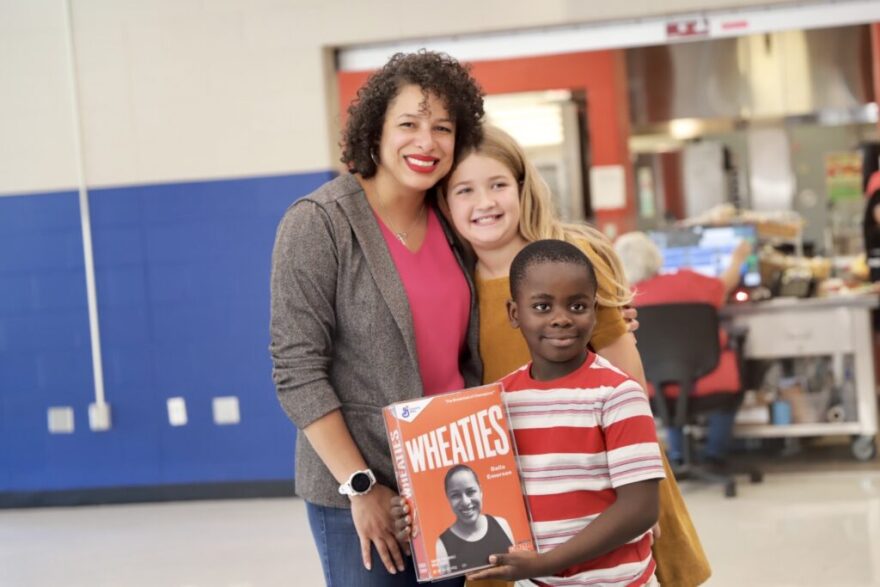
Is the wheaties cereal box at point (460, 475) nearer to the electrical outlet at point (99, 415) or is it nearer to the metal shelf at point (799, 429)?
the metal shelf at point (799, 429)

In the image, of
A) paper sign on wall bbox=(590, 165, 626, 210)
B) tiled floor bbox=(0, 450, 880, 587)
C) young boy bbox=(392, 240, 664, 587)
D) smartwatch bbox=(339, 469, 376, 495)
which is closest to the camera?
young boy bbox=(392, 240, 664, 587)

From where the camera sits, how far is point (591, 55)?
6.30 meters

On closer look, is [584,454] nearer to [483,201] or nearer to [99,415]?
[483,201]

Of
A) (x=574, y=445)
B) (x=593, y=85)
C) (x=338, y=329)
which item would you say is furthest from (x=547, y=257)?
(x=593, y=85)

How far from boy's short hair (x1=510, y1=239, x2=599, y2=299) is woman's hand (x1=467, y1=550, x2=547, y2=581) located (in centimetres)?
41

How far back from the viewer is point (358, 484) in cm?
186

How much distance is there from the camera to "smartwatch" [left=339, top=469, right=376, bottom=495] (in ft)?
6.08

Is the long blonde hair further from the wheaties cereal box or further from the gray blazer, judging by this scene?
the wheaties cereal box

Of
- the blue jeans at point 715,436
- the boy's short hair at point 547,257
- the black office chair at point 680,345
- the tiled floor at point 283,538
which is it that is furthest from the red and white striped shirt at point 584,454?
the blue jeans at point 715,436

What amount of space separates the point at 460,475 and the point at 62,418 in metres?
5.05

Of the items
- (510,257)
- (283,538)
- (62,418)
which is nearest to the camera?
(510,257)

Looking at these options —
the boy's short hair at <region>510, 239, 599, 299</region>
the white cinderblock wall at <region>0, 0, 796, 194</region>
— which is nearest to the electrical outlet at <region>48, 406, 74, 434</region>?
the white cinderblock wall at <region>0, 0, 796, 194</region>

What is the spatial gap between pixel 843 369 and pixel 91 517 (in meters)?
4.10

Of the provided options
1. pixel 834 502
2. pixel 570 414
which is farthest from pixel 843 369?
pixel 570 414
